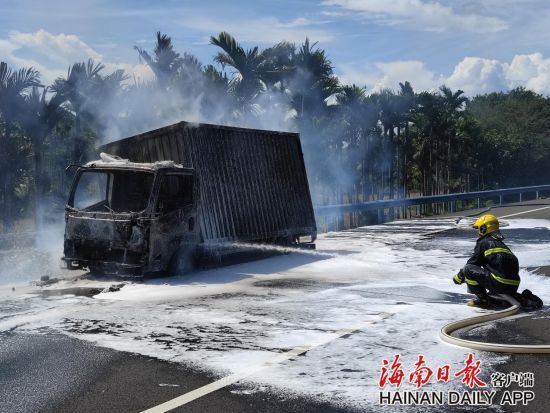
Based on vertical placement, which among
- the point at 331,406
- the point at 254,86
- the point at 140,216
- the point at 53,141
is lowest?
the point at 331,406

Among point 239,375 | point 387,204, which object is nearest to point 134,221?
point 239,375

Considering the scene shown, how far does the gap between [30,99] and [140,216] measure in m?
11.5

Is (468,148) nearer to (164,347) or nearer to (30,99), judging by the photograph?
(30,99)

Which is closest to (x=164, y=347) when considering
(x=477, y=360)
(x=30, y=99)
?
(x=477, y=360)

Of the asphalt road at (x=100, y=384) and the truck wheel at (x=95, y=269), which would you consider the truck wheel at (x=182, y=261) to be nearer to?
the truck wheel at (x=95, y=269)

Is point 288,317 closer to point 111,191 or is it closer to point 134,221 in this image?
point 134,221

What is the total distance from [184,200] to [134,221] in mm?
1340

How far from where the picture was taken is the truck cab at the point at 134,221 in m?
10.2

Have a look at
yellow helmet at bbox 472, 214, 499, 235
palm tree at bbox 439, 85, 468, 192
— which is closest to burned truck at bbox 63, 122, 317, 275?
yellow helmet at bbox 472, 214, 499, 235

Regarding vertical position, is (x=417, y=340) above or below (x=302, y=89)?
below

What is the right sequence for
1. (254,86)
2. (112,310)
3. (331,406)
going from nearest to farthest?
1. (331,406)
2. (112,310)
3. (254,86)

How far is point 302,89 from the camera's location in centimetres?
2772

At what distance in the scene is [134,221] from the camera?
10.2 metres

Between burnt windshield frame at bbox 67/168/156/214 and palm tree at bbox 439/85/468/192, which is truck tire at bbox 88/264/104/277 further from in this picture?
palm tree at bbox 439/85/468/192
